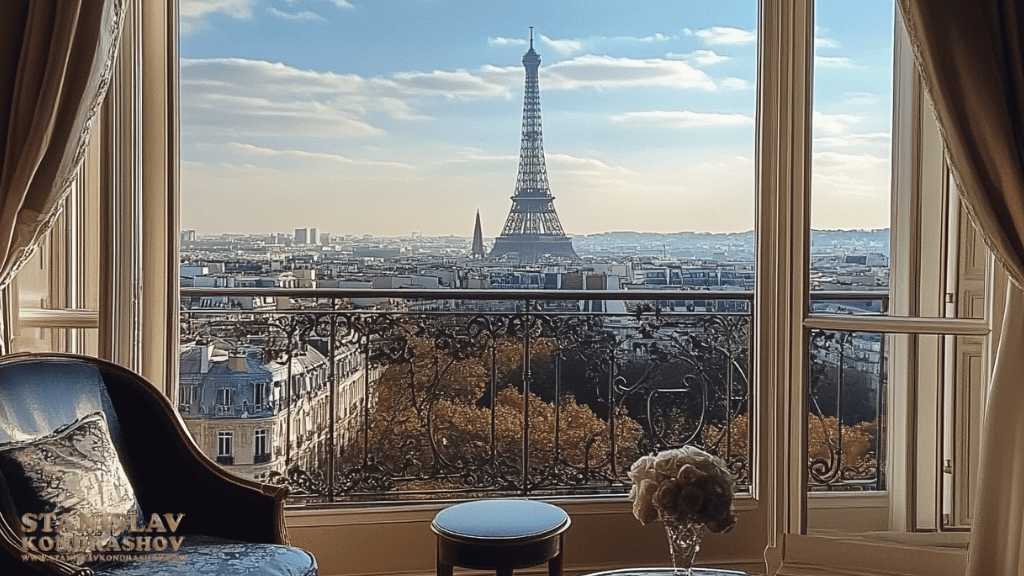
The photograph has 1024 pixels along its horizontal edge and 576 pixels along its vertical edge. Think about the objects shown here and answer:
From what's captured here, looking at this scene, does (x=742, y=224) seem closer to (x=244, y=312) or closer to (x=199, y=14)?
(x=244, y=312)

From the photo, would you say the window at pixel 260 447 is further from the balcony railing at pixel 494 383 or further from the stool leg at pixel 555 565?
the stool leg at pixel 555 565

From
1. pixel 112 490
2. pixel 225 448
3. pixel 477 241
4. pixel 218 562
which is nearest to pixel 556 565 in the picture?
pixel 218 562

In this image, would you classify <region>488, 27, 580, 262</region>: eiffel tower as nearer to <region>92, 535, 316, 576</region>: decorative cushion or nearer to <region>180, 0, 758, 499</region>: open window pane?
<region>180, 0, 758, 499</region>: open window pane

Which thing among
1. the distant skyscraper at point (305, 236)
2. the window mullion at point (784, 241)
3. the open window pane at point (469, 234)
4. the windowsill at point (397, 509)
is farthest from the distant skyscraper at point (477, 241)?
the window mullion at point (784, 241)

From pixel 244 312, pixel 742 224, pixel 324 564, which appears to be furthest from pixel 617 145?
pixel 324 564

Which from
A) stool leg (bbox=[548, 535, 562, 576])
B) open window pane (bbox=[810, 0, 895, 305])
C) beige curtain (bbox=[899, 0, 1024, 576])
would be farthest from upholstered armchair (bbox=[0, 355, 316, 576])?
beige curtain (bbox=[899, 0, 1024, 576])

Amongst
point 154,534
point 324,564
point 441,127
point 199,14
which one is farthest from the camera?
point 441,127
